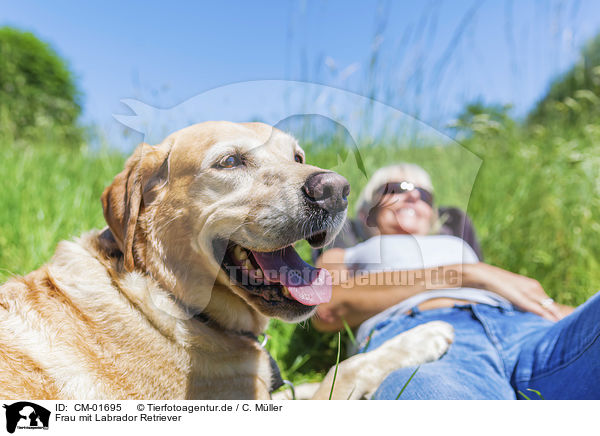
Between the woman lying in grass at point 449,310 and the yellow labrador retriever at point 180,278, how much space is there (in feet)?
1.28

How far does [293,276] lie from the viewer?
122cm

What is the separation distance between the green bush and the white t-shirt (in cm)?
311

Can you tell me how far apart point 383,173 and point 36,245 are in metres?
2.04

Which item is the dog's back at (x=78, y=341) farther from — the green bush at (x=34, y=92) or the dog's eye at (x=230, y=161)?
the green bush at (x=34, y=92)

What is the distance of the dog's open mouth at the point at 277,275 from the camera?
1.22 metres

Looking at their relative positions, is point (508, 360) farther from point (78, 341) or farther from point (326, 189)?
point (78, 341)

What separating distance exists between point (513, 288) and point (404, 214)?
2.28 ft

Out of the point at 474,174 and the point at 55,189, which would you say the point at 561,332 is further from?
the point at 55,189

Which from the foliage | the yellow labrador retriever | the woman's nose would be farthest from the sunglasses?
the foliage

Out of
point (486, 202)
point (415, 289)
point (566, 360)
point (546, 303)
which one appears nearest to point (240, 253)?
point (415, 289)

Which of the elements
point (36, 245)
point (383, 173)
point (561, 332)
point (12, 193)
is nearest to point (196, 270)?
point (383, 173)

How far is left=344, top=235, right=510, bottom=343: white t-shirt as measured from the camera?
1.76 meters

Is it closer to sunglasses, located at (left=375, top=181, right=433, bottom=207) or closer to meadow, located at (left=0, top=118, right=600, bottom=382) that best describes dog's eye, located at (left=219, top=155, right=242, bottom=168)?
sunglasses, located at (left=375, top=181, right=433, bottom=207)
